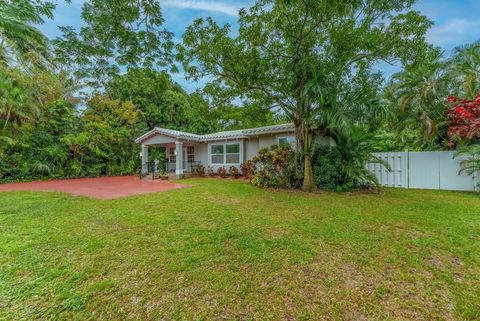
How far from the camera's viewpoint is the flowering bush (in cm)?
786

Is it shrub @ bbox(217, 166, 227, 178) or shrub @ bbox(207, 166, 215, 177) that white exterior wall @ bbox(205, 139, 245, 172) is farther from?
shrub @ bbox(217, 166, 227, 178)

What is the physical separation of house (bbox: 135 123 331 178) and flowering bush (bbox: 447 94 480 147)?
6.35 m

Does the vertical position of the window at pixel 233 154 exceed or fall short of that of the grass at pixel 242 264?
it exceeds it

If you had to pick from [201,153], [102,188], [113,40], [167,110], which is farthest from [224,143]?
[113,40]

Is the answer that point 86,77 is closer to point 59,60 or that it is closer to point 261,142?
point 59,60

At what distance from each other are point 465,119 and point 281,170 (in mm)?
6618

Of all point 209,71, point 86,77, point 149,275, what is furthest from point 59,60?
point 209,71

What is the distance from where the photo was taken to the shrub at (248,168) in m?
12.5

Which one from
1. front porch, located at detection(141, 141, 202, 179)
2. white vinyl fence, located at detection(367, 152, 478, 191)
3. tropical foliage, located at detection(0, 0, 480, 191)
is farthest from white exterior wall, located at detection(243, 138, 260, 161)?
white vinyl fence, located at detection(367, 152, 478, 191)

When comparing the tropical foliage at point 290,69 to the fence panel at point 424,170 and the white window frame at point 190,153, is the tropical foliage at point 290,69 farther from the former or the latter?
the white window frame at point 190,153

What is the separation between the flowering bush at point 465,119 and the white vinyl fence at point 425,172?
0.82 m

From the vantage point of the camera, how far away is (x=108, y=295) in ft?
8.84

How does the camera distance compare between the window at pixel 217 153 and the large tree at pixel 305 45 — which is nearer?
the large tree at pixel 305 45

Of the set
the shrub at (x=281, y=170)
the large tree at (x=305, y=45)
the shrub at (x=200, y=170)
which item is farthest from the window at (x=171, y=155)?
the large tree at (x=305, y=45)
